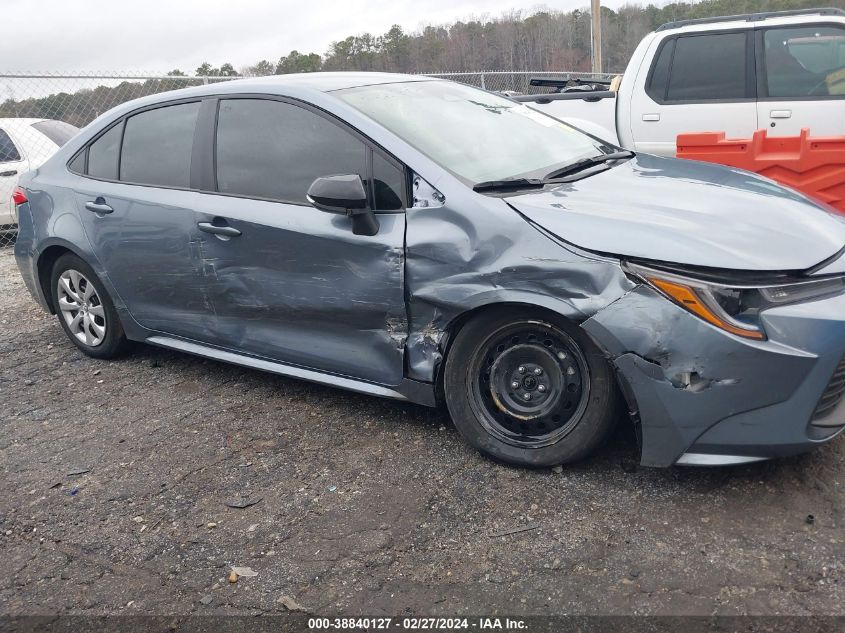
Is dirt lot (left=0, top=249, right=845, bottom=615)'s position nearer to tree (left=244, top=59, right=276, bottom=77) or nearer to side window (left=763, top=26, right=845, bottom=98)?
side window (left=763, top=26, right=845, bottom=98)

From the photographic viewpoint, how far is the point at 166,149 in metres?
4.53

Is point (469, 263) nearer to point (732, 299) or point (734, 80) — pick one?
point (732, 299)

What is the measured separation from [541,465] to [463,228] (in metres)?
1.04

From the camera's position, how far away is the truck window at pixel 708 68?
22.5ft

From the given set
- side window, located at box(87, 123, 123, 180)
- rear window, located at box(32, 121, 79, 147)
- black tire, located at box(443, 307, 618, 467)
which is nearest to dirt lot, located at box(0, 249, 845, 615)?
black tire, located at box(443, 307, 618, 467)

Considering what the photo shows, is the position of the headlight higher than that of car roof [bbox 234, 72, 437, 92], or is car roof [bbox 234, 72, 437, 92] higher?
car roof [bbox 234, 72, 437, 92]

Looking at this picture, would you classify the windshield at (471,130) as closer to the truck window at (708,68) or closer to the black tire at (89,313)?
the black tire at (89,313)

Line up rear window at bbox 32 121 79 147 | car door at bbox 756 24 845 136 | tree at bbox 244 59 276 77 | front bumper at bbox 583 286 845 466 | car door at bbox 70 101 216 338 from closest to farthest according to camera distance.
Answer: front bumper at bbox 583 286 845 466, car door at bbox 70 101 216 338, car door at bbox 756 24 845 136, rear window at bbox 32 121 79 147, tree at bbox 244 59 276 77

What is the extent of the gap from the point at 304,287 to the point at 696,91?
465cm

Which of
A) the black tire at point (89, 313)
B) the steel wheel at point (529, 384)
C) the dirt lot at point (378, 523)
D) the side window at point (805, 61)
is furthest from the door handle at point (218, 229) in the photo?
the side window at point (805, 61)

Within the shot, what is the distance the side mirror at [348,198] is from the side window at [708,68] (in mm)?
4472

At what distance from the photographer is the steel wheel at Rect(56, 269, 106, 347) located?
508 cm

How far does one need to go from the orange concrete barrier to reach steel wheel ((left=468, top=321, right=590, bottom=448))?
2.91m

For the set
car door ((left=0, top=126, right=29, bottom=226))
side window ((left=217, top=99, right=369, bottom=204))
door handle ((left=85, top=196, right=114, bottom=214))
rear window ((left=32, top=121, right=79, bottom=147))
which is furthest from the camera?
rear window ((left=32, top=121, right=79, bottom=147))
